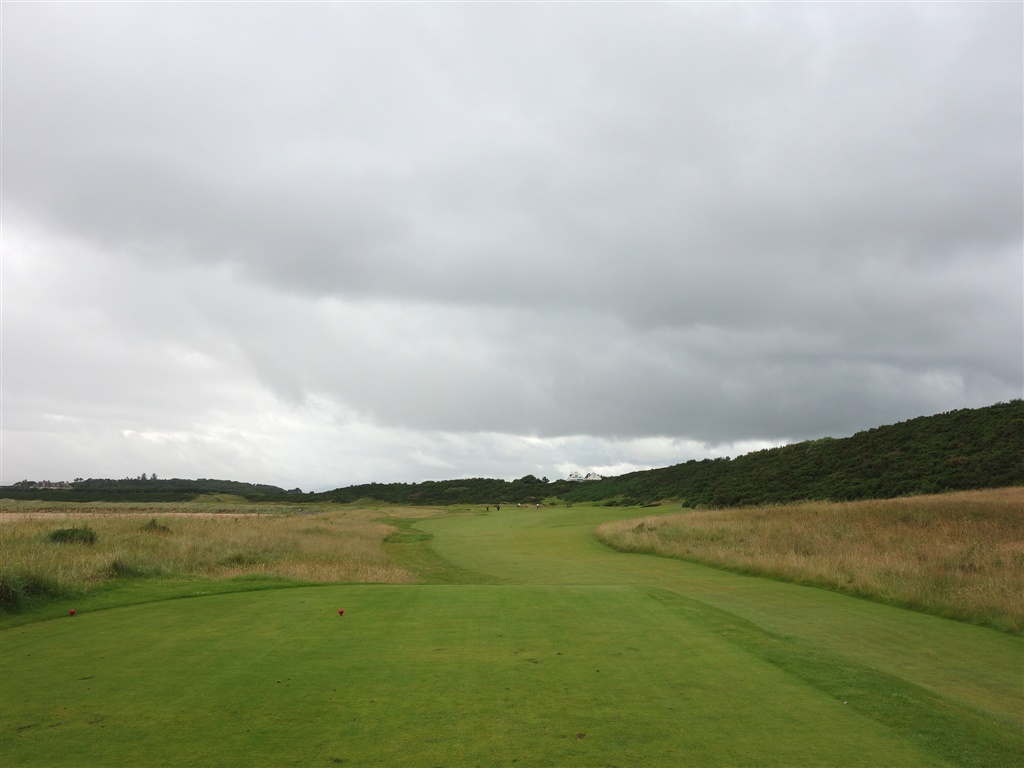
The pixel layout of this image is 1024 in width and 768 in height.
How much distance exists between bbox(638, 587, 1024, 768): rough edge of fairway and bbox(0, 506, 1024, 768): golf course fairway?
0.11 feet

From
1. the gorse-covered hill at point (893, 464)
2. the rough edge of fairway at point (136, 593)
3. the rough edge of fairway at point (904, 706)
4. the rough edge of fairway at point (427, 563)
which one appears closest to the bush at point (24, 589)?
the rough edge of fairway at point (136, 593)

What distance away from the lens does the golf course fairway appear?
5.15 metres

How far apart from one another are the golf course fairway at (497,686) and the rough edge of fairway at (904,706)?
33 millimetres

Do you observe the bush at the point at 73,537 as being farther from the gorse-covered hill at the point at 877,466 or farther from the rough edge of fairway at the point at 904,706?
the gorse-covered hill at the point at 877,466

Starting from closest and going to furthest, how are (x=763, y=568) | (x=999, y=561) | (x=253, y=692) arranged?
(x=253, y=692) → (x=999, y=561) → (x=763, y=568)

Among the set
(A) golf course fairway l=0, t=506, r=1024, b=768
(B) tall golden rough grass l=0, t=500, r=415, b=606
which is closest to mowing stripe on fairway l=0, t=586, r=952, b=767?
(A) golf course fairway l=0, t=506, r=1024, b=768

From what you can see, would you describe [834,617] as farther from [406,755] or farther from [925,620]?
[406,755]

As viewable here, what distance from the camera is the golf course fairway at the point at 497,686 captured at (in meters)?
5.15

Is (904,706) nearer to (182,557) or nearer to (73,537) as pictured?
(182,557)

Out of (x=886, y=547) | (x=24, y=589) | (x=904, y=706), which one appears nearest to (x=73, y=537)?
(x=24, y=589)

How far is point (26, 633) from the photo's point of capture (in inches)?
376

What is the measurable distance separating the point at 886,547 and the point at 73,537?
26277 millimetres

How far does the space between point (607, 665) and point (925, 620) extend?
858cm

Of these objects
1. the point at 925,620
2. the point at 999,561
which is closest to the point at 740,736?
the point at 925,620
